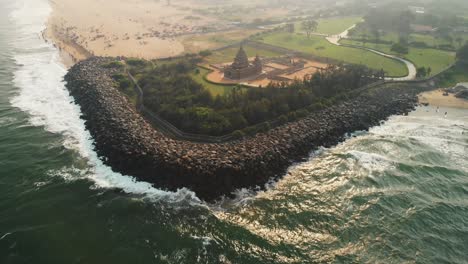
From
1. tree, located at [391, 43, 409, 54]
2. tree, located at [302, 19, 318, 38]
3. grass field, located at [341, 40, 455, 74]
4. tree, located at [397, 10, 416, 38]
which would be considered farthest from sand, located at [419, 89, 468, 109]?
tree, located at [397, 10, 416, 38]

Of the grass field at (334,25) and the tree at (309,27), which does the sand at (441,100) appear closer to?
the tree at (309,27)

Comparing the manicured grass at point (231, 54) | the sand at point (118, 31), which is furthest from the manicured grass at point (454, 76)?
the sand at point (118, 31)

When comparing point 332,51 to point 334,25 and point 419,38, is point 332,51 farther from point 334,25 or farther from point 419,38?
point 334,25

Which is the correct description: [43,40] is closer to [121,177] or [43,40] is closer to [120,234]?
[121,177]

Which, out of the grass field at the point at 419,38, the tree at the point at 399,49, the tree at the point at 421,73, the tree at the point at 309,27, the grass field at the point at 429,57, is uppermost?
the tree at the point at 309,27

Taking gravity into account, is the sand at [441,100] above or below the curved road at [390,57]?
below

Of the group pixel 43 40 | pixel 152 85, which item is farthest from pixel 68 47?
pixel 152 85
